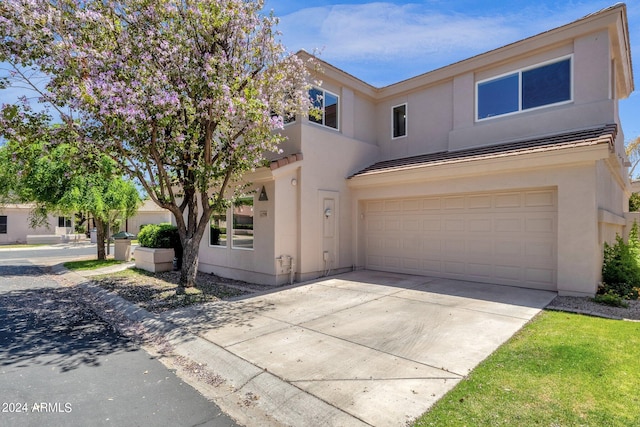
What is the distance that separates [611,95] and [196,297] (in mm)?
11922

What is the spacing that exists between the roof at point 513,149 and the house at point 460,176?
0.19 feet

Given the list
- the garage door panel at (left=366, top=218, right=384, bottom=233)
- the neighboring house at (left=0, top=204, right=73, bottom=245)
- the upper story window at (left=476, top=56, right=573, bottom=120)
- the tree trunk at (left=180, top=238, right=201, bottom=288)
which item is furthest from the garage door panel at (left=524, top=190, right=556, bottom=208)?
the neighboring house at (left=0, top=204, right=73, bottom=245)

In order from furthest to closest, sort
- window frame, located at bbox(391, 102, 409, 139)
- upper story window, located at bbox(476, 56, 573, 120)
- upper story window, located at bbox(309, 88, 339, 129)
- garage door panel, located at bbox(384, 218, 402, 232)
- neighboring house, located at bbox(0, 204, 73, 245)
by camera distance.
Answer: neighboring house, located at bbox(0, 204, 73, 245) < window frame, located at bbox(391, 102, 409, 139) < garage door panel, located at bbox(384, 218, 402, 232) < upper story window, located at bbox(309, 88, 339, 129) < upper story window, located at bbox(476, 56, 573, 120)

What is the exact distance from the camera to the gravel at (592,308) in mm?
6559

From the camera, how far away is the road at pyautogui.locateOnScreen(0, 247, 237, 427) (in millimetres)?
3510

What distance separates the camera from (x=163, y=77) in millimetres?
6973

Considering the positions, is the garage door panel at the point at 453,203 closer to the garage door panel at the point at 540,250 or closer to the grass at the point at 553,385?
the garage door panel at the point at 540,250

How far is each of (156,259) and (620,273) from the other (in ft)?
45.1

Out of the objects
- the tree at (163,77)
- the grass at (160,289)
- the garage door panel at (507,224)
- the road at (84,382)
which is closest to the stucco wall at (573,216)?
the garage door panel at (507,224)

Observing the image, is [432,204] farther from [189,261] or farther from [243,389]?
[243,389]

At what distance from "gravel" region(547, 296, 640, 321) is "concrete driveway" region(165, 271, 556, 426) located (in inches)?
12.5

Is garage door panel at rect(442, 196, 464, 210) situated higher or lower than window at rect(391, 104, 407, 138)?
lower

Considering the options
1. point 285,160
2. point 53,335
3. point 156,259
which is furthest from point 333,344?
point 156,259

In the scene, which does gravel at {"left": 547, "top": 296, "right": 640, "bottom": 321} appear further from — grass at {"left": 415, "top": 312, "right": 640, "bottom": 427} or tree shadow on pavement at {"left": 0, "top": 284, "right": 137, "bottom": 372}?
tree shadow on pavement at {"left": 0, "top": 284, "right": 137, "bottom": 372}
